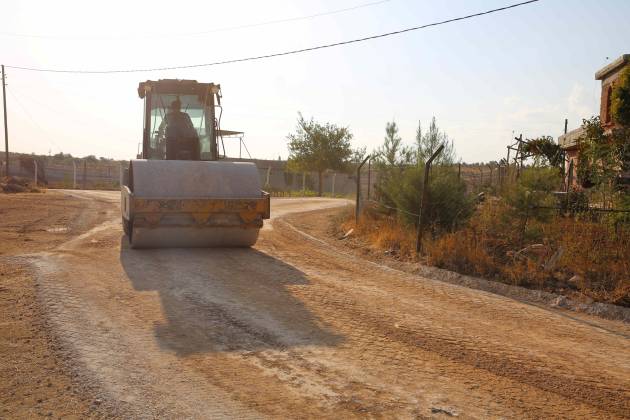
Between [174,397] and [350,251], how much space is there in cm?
816

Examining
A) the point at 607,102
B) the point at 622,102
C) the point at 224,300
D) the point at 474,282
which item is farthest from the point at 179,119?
the point at 607,102

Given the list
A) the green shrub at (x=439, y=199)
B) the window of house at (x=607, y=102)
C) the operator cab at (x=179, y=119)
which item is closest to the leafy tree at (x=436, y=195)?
the green shrub at (x=439, y=199)

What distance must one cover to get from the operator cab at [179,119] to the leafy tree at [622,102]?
10.4 metres

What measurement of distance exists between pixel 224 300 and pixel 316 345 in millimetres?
1926

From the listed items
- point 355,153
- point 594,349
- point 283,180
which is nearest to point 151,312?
point 594,349

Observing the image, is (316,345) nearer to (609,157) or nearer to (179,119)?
(179,119)

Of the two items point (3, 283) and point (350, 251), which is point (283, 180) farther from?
point (3, 283)

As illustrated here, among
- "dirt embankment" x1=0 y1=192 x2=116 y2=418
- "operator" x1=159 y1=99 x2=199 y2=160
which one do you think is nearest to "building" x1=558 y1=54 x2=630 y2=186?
"operator" x1=159 y1=99 x2=199 y2=160

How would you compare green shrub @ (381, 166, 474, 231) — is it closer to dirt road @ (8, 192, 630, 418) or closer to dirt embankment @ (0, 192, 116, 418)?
dirt road @ (8, 192, 630, 418)

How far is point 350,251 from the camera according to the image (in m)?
12.3

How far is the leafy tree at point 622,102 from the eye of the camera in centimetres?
1570

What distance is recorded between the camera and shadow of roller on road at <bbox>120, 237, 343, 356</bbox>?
5688 mm

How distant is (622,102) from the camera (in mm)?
15734

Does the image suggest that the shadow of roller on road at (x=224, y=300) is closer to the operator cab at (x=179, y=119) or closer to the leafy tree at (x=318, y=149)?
the operator cab at (x=179, y=119)
